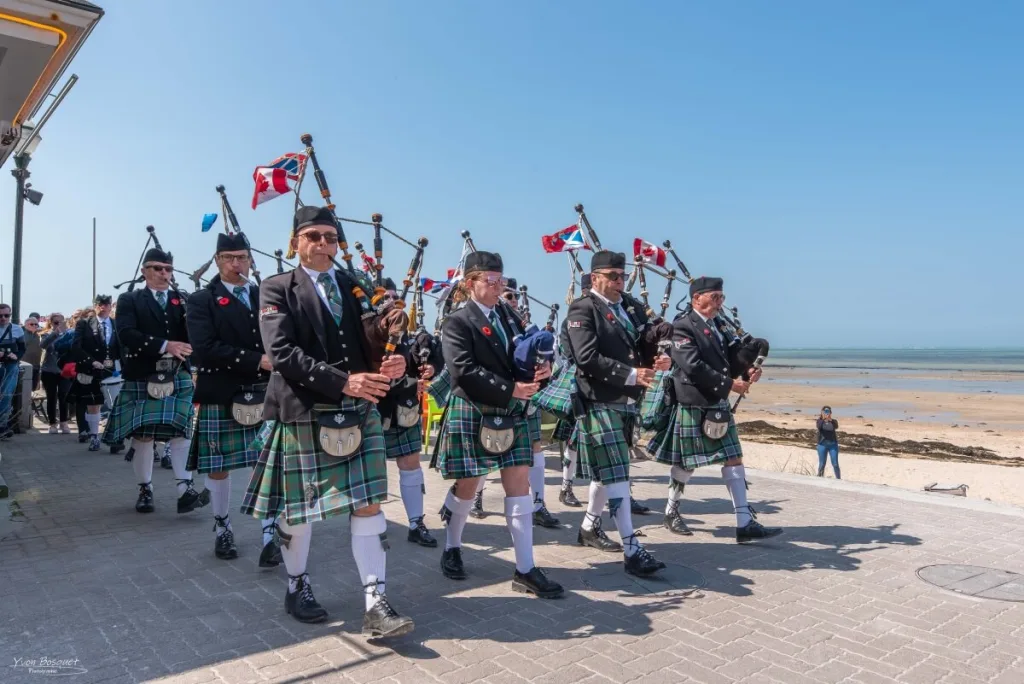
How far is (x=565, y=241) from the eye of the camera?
27.1 ft

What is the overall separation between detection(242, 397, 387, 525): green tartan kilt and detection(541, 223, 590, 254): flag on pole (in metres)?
4.34

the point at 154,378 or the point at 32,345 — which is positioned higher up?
the point at 32,345

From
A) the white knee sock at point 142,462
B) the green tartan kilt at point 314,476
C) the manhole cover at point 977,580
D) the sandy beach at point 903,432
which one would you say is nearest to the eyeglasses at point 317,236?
the green tartan kilt at point 314,476

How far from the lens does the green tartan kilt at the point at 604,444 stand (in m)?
4.52

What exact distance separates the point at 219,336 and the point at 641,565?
307 centimetres

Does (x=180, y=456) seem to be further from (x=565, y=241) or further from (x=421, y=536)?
(x=565, y=241)

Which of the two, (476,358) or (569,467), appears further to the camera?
(569,467)

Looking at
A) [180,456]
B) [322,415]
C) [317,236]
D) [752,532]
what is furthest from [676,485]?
[180,456]

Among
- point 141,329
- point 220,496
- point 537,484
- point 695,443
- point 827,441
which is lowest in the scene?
point 827,441

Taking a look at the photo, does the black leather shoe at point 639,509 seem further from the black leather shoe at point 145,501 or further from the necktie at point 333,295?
the black leather shoe at point 145,501

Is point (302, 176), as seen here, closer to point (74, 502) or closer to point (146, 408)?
point (146, 408)

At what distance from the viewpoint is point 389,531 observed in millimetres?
5438

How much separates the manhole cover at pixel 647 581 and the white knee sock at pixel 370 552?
1399mm

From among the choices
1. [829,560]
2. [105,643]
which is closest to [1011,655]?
[829,560]
